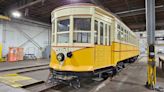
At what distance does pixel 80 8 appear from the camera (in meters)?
4.59

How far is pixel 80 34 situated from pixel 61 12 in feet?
3.47

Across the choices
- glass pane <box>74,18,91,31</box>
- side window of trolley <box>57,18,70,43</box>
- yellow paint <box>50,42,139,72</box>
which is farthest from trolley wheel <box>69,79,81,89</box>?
glass pane <box>74,18,91,31</box>

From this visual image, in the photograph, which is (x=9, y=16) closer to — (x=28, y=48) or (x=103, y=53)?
(x=28, y=48)

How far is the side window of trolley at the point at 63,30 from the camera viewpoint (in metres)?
4.79

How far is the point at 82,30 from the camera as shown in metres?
4.65

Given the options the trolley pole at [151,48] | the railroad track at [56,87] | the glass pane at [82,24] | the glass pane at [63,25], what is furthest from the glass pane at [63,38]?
the trolley pole at [151,48]

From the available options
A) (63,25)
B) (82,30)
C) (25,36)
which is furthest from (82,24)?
(25,36)

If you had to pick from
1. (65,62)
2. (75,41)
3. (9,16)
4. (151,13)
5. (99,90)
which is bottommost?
(99,90)

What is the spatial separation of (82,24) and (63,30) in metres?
0.76

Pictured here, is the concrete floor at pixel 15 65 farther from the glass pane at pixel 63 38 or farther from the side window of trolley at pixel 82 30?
the side window of trolley at pixel 82 30

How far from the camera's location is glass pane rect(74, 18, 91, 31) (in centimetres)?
462

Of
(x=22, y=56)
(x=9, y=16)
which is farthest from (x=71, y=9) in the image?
(x=22, y=56)

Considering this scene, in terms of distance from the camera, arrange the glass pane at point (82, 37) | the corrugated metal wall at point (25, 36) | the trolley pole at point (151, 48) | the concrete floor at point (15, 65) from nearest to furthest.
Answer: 1. the glass pane at point (82, 37)
2. the trolley pole at point (151, 48)
3. the concrete floor at point (15, 65)
4. the corrugated metal wall at point (25, 36)

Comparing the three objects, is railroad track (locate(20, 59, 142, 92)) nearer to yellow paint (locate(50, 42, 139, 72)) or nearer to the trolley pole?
yellow paint (locate(50, 42, 139, 72))
